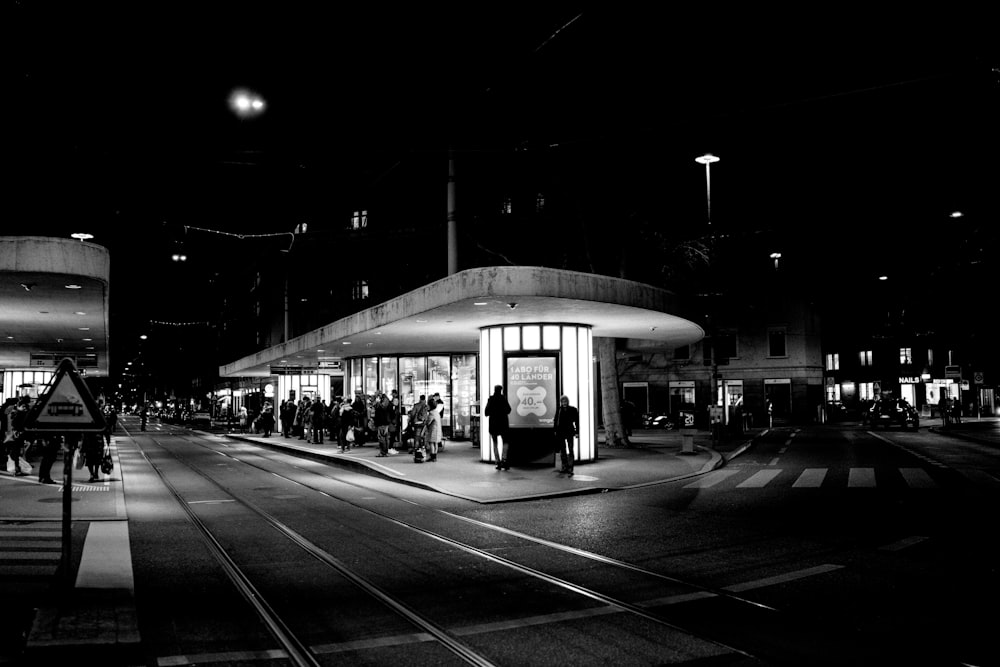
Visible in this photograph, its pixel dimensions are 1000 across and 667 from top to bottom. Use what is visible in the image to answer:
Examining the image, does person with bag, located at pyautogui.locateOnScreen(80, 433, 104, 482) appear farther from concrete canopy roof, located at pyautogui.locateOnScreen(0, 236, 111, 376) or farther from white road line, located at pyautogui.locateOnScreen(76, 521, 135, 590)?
white road line, located at pyautogui.locateOnScreen(76, 521, 135, 590)

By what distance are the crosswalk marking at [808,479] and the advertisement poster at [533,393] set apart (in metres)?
4.14

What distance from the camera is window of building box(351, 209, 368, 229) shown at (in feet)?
186

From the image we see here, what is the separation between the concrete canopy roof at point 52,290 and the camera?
41.2ft

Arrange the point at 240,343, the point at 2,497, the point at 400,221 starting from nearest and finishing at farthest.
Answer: the point at 2,497, the point at 400,221, the point at 240,343

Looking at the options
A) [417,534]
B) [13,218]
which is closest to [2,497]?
[13,218]

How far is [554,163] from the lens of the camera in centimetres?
2862

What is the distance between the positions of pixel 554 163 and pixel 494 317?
32.4 ft

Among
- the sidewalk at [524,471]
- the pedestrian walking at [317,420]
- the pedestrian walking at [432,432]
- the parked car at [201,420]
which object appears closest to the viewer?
the sidewalk at [524,471]

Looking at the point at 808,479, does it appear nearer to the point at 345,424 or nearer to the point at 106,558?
the point at 106,558

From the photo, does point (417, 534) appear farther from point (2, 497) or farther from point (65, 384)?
point (2, 497)

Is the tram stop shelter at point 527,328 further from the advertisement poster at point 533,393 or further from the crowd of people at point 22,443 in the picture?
the crowd of people at point 22,443

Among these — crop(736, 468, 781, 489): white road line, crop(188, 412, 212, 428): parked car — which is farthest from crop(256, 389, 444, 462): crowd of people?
crop(188, 412, 212, 428): parked car

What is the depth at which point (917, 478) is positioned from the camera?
17.4m

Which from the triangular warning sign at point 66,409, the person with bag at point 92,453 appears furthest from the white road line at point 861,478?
the person with bag at point 92,453
